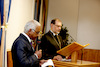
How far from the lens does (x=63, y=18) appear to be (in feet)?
24.9

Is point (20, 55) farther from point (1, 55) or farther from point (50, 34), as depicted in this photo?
point (50, 34)

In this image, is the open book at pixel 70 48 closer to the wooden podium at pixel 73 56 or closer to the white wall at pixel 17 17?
the wooden podium at pixel 73 56

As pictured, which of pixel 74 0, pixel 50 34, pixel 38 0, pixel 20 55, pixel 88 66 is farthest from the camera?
pixel 74 0

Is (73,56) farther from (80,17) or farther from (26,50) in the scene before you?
(80,17)

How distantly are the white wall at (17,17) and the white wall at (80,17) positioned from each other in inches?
120

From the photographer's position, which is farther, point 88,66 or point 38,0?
point 38,0

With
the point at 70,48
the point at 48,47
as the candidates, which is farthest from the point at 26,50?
the point at 48,47

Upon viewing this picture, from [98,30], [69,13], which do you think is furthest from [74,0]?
[98,30]

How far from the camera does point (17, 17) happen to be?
3.80 m

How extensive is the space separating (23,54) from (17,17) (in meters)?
1.99

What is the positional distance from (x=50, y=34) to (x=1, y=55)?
1371 millimetres

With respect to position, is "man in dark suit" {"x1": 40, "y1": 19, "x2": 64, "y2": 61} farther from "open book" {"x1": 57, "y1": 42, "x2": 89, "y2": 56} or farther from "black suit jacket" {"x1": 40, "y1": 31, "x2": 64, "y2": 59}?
"open book" {"x1": 57, "y1": 42, "x2": 89, "y2": 56}

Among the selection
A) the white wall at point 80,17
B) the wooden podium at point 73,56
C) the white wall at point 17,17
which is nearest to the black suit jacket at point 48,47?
the wooden podium at point 73,56

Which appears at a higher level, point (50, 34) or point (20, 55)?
point (50, 34)
